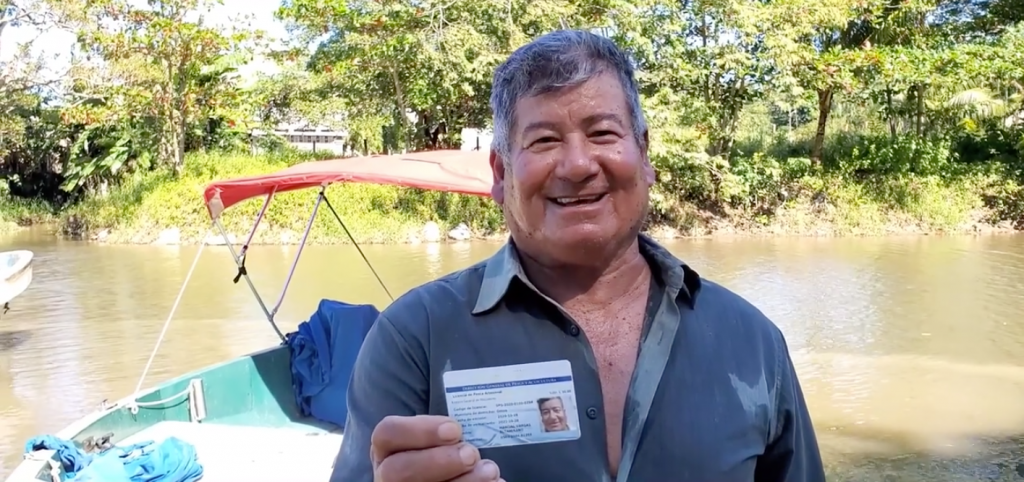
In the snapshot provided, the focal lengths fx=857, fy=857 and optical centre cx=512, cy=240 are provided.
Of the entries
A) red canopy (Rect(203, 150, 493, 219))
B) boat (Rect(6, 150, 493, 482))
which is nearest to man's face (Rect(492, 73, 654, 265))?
boat (Rect(6, 150, 493, 482))

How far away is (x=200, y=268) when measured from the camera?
14.5m

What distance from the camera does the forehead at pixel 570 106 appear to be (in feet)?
4.14

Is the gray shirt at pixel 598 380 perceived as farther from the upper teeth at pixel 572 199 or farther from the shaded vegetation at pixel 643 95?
the shaded vegetation at pixel 643 95

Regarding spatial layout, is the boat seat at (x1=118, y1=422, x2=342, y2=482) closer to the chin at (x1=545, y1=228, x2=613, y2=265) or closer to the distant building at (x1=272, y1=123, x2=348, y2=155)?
the chin at (x1=545, y1=228, x2=613, y2=265)

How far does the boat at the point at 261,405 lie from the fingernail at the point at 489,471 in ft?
10.9

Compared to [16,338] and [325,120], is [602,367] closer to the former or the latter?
[16,338]

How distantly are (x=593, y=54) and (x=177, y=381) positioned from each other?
444cm

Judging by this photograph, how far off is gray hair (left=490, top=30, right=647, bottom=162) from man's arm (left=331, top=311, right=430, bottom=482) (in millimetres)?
346

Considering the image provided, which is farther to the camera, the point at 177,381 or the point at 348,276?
the point at 348,276

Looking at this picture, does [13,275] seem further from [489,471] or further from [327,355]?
[489,471]

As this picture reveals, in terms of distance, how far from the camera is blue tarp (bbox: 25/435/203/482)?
3.81 metres

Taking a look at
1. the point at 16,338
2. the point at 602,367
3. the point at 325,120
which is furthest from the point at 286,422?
the point at 325,120

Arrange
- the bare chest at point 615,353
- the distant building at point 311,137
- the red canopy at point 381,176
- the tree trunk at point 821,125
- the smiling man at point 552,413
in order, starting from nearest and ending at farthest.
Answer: the smiling man at point 552,413, the bare chest at point 615,353, the red canopy at point 381,176, the tree trunk at point 821,125, the distant building at point 311,137

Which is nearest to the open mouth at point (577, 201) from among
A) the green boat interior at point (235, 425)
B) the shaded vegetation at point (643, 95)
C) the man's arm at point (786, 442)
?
the man's arm at point (786, 442)
